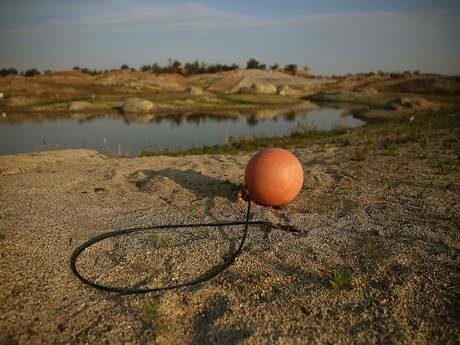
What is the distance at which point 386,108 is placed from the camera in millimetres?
33219

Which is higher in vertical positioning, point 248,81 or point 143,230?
point 143,230

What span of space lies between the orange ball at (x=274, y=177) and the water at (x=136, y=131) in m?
10.8

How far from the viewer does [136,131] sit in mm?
24094

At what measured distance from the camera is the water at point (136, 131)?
64.2ft

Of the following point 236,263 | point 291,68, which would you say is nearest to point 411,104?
point 236,263

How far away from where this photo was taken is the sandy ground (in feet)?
12.1

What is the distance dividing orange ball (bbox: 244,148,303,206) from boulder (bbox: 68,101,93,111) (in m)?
29.7

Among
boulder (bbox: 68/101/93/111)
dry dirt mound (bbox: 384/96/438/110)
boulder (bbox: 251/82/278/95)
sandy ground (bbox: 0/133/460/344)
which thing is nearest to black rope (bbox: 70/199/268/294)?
sandy ground (bbox: 0/133/460/344)

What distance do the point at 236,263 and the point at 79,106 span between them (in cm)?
3175

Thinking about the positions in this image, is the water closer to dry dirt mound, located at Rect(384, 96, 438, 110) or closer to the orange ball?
dry dirt mound, located at Rect(384, 96, 438, 110)

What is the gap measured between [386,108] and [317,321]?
1293 inches

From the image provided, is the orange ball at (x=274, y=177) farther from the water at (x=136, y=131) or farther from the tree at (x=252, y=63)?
the tree at (x=252, y=63)

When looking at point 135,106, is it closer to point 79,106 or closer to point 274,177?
point 79,106

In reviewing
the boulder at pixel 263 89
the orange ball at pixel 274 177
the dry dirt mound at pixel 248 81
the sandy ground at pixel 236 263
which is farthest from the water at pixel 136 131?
the dry dirt mound at pixel 248 81
